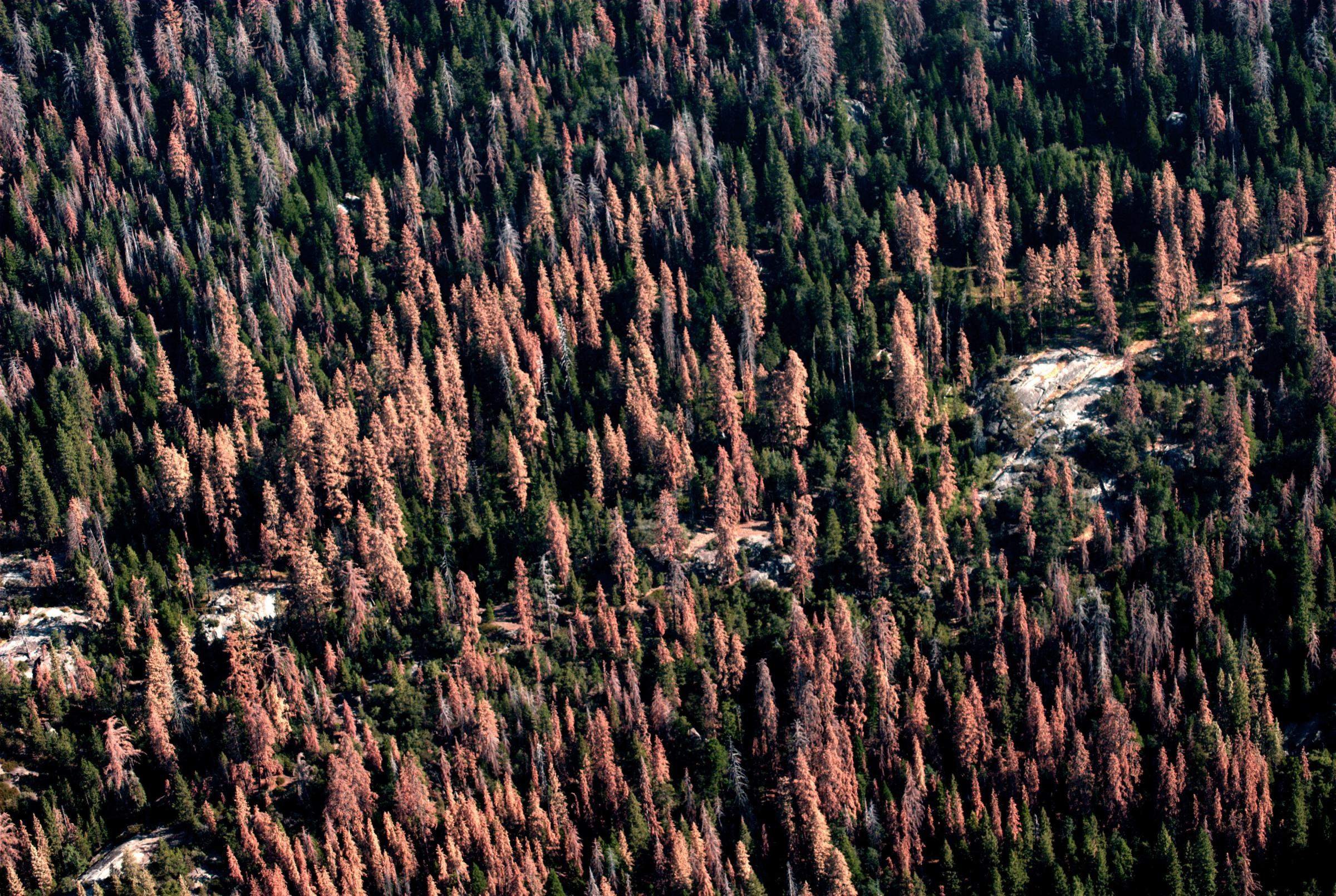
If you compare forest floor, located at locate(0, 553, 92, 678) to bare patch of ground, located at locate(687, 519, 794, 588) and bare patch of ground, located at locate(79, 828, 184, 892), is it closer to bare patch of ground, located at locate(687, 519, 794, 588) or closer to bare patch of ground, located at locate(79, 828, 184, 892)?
bare patch of ground, located at locate(79, 828, 184, 892)

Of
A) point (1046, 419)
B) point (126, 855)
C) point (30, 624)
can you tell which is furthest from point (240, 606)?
point (1046, 419)

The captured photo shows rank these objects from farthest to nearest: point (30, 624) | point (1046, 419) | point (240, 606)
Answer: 1. point (1046, 419)
2. point (240, 606)
3. point (30, 624)

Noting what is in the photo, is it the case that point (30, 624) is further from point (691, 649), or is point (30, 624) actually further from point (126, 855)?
point (691, 649)

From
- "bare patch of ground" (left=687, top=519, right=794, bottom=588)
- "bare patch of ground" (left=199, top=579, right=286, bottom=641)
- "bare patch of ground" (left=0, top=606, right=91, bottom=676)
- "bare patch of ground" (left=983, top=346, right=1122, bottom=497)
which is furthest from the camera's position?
"bare patch of ground" (left=983, top=346, right=1122, bottom=497)

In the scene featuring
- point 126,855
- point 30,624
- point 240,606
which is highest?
point 30,624

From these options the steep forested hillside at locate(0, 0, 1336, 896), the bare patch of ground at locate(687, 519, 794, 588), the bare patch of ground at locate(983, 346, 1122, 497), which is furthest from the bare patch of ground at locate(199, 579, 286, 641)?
the bare patch of ground at locate(983, 346, 1122, 497)

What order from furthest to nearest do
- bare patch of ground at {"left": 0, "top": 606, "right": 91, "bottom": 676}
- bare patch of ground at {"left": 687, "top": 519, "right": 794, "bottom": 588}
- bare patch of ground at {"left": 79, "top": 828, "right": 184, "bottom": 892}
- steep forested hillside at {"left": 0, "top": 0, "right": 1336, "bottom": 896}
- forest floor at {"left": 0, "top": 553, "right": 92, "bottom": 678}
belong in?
bare patch of ground at {"left": 687, "top": 519, "right": 794, "bottom": 588}
bare patch of ground at {"left": 0, "top": 606, "right": 91, "bottom": 676}
forest floor at {"left": 0, "top": 553, "right": 92, "bottom": 678}
steep forested hillside at {"left": 0, "top": 0, "right": 1336, "bottom": 896}
bare patch of ground at {"left": 79, "top": 828, "right": 184, "bottom": 892}

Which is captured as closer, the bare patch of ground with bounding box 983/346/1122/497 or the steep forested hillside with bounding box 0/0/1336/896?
the steep forested hillside with bounding box 0/0/1336/896

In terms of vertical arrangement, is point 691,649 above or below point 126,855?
above

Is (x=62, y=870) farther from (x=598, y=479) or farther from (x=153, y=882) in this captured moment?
(x=598, y=479)

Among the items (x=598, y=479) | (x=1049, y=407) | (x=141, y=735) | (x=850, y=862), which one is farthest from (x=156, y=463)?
(x=1049, y=407)

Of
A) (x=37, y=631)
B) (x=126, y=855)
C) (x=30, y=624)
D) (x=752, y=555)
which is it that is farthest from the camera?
(x=752, y=555)
